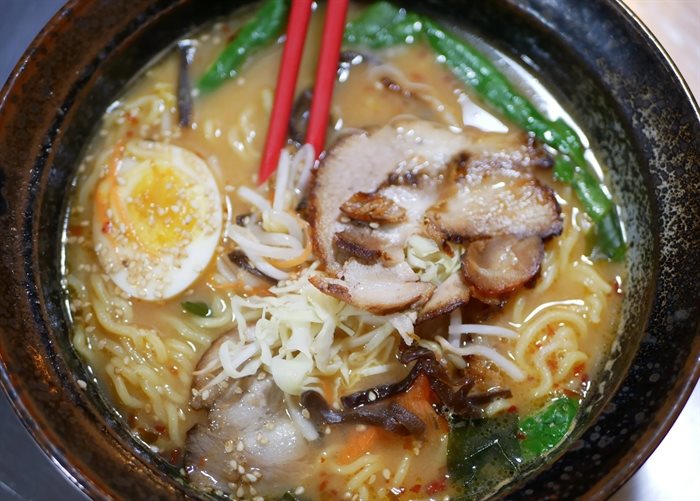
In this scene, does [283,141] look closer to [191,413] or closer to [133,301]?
[133,301]

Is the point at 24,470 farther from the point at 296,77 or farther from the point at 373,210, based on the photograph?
the point at 296,77

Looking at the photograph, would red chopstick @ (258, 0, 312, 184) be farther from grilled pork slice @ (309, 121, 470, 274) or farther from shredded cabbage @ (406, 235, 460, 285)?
shredded cabbage @ (406, 235, 460, 285)

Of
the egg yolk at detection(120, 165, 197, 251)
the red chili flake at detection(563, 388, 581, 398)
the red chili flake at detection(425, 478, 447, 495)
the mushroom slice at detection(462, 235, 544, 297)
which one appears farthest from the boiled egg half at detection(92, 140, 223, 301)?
the red chili flake at detection(563, 388, 581, 398)

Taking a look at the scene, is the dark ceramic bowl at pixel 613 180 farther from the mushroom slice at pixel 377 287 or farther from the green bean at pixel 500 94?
the mushroom slice at pixel 377 287

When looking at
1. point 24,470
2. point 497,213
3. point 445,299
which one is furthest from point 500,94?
point 24,470

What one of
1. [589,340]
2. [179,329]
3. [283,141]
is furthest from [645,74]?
[179,329]
